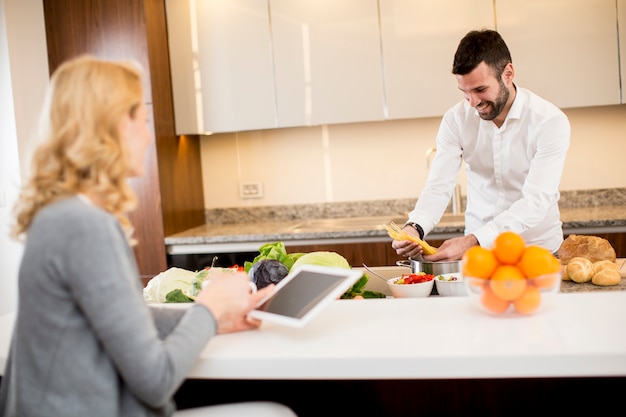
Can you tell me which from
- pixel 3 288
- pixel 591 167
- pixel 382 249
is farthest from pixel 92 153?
pixel 591 167

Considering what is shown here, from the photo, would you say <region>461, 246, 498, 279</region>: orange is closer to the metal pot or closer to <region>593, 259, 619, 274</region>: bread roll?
the metal pot

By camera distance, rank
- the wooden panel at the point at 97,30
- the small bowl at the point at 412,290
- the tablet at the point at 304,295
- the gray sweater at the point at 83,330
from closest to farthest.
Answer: the gray sweater at the point at 83,330, the tablet at the point at 304,295, the small bowl at the point at 412,290, the wooden panel at the point at 97,30

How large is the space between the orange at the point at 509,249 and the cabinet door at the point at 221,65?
2569mm

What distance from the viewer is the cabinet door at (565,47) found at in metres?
3.33

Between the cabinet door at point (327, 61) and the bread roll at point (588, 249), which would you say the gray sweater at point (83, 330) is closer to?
the bread roll at point (588, 249)

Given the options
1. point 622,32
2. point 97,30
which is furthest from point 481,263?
point 97,30

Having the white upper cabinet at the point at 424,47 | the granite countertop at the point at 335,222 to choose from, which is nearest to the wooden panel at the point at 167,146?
the granite countertop at the point at 335,222

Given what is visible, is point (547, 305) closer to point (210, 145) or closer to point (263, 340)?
point (263, 340)

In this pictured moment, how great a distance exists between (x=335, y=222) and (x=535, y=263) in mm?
2735

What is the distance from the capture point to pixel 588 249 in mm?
1963

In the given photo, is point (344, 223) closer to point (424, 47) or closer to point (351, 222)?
point (351, 222)

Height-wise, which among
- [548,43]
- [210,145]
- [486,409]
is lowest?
[486,409]

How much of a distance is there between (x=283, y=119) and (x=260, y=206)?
2.18 feet

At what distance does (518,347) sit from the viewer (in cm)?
109
